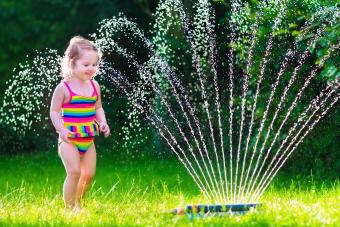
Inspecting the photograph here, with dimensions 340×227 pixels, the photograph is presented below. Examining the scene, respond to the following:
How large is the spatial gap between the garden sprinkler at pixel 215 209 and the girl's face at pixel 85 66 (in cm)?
116

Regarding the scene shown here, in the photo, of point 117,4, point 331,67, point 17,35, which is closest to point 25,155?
point 17,35

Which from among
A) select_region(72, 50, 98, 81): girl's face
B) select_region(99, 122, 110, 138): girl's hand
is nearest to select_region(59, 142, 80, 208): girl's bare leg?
select_region(99, 122, 110, 138): girl's hand

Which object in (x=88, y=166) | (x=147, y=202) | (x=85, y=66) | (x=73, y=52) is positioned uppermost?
(x=73, y=52)

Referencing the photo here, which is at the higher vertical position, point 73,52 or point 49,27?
point 49,27

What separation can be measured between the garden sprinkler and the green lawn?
0.08m

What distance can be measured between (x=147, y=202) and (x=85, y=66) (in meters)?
1.29

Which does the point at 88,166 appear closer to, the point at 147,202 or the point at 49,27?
the point at 147,202

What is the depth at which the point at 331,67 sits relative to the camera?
20.2 feet

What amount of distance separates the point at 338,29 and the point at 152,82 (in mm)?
3795

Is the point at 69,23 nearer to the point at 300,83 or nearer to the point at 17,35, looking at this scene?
the point at 17,35

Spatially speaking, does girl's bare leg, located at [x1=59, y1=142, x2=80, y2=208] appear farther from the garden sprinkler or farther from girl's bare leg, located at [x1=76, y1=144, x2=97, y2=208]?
the garden sprinkler

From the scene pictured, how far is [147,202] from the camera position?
566cm

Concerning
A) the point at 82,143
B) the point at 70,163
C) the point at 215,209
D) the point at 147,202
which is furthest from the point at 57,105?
the point at 215,209

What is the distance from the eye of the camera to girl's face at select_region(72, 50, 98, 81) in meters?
5.02
